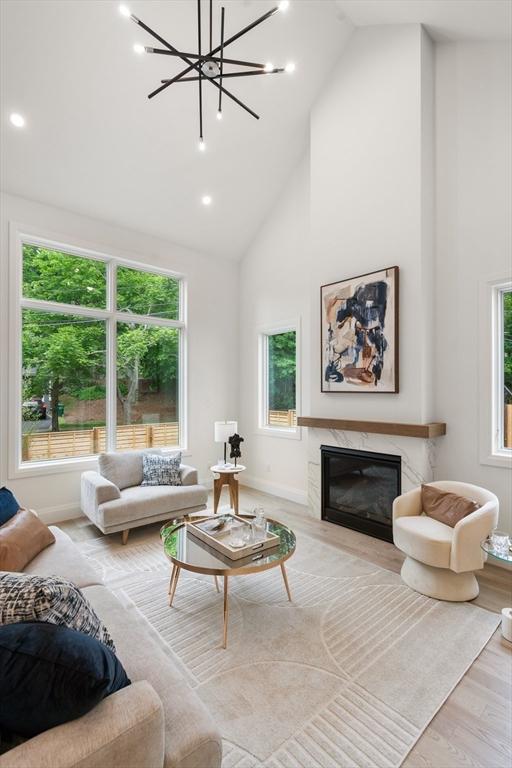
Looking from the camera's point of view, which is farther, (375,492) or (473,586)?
(375,492)

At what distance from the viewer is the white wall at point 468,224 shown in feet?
10.8

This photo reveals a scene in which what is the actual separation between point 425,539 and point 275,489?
283 centimetres

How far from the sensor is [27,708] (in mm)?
938

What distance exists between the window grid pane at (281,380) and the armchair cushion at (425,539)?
2415 millimetres

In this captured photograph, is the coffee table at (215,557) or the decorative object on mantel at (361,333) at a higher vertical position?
the decorative object on mantel at (361,333)

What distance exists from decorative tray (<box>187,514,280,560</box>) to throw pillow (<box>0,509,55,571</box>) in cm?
96

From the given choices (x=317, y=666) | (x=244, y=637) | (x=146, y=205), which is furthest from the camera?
(x=146, y=205)

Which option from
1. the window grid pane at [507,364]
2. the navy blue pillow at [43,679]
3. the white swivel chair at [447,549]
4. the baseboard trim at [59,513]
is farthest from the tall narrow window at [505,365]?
the baseboard trim at [59,513]

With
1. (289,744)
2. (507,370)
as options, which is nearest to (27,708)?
(289,744)

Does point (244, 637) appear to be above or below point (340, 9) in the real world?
below

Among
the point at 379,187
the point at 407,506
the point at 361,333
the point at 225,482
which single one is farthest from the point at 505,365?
the point at 225,482

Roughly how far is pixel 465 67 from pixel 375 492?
4.12 m

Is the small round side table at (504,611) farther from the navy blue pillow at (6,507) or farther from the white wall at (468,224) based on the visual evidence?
the navy blue pillow at (6,507)

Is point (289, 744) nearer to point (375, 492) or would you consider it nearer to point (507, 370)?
point (375, 492)
